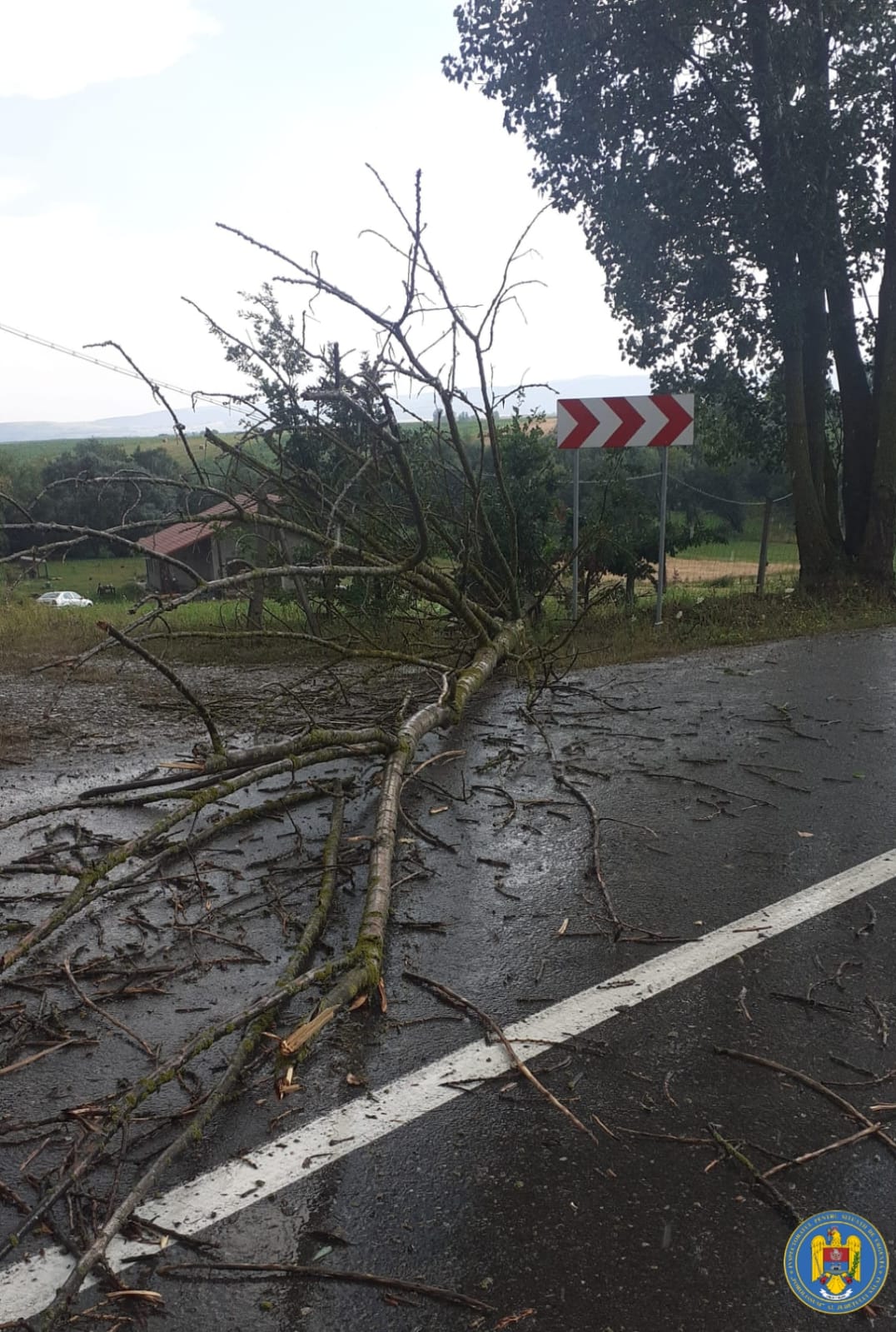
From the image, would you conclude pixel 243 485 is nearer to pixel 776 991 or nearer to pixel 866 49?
pixel 776 991

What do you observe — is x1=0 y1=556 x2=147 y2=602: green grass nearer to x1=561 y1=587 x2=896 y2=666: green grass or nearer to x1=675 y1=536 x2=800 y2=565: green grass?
x1=561 y1=587 x2=896 y2=666: green grass

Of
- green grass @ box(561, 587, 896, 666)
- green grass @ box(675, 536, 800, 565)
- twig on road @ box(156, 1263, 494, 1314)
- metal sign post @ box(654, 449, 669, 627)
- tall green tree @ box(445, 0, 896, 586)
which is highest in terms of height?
tall green tree @ box(445, 0, 896, 586)

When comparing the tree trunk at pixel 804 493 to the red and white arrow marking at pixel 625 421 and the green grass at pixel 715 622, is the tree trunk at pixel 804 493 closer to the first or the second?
the green grass at pixel 715 622

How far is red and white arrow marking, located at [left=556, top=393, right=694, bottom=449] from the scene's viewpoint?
10367mm

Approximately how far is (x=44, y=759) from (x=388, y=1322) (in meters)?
4.50

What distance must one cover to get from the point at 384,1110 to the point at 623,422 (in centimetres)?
874

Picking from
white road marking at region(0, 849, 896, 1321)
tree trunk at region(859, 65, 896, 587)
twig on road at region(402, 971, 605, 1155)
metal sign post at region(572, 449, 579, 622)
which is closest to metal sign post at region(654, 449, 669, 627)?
metal sign post at region(572, 449, 579, 622)

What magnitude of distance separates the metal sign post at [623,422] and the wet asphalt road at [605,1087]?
18.6 feet

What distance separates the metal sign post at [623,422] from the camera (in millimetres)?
10367

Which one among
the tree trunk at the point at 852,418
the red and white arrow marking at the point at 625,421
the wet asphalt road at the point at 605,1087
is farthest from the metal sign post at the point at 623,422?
the wet asphalt road at the point at 605,1087

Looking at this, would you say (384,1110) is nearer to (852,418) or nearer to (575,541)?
(575,541)

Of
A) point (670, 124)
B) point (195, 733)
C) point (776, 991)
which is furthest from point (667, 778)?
point (670, 124)

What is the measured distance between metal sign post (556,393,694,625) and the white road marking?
279 inches

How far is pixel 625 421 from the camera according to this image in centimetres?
1041
